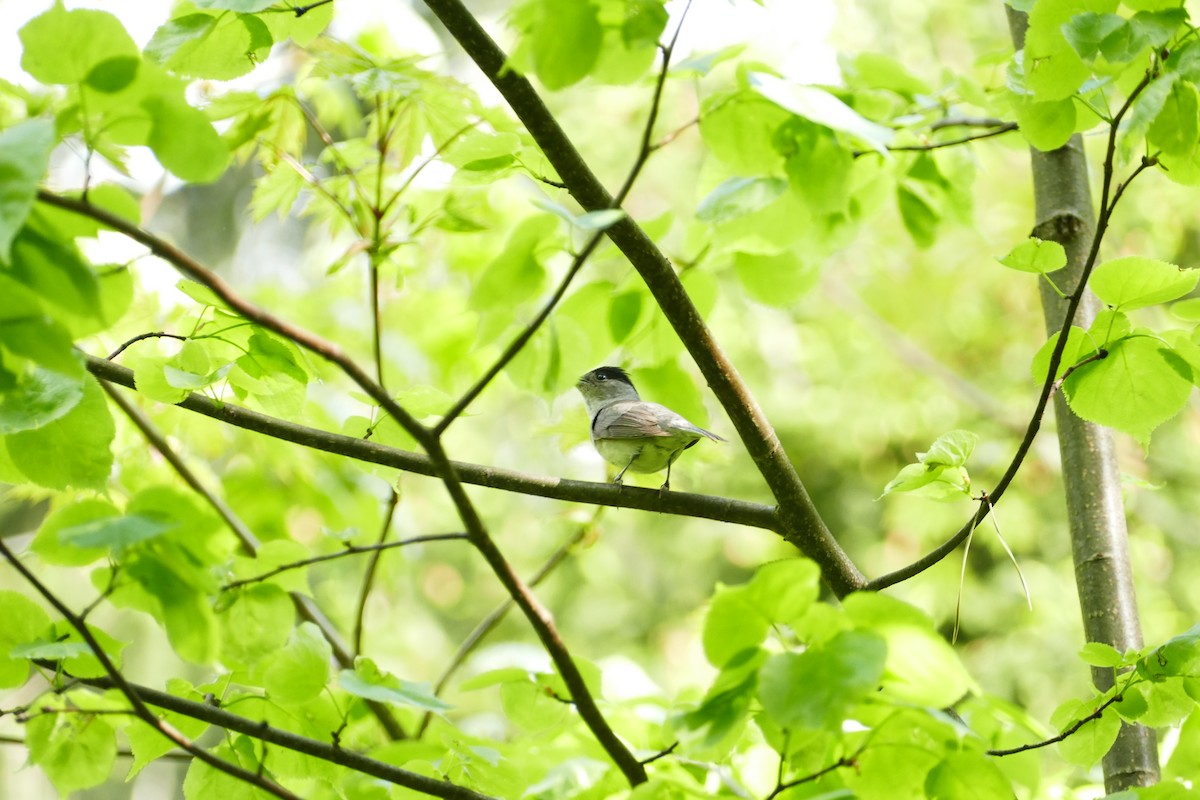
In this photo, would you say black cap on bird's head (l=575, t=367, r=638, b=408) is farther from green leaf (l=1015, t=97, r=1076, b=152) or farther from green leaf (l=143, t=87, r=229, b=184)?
green leaf (l=143, t=87, r=229, b=184)

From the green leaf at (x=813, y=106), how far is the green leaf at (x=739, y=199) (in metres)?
0.18

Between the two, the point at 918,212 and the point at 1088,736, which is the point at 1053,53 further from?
the point at 1088,736

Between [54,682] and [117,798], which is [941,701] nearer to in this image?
[54,682]

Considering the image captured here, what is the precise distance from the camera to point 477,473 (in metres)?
1.40

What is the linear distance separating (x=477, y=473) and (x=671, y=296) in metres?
0.38

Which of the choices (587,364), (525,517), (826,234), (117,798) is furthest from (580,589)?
(587,364)

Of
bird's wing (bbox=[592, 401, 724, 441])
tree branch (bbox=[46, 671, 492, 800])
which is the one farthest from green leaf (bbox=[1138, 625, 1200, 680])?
bird's wing (bbox=[592, 401, 724, 441])

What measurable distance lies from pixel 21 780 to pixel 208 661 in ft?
13.5

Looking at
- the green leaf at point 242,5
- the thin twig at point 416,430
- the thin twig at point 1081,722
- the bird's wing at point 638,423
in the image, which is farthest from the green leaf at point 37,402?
the bird's wing at point 638,423

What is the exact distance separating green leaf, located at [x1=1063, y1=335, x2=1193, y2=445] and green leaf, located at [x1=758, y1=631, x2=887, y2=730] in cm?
67

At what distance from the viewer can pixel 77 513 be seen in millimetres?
1067

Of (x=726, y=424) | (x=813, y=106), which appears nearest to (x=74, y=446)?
(x=813, y=106)

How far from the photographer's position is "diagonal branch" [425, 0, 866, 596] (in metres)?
1.20

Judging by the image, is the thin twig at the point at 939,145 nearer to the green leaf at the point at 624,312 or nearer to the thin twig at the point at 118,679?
the green leaf at the point at 624,312
